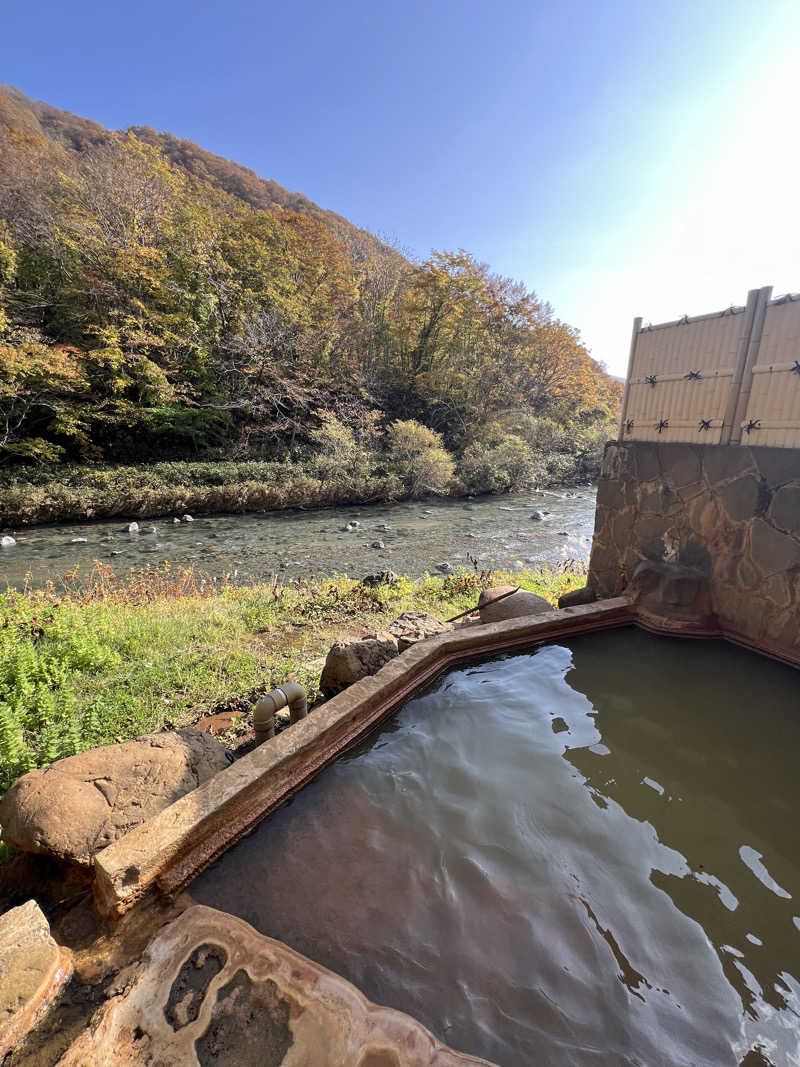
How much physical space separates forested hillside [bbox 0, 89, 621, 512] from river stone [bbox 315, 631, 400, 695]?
12.9 m

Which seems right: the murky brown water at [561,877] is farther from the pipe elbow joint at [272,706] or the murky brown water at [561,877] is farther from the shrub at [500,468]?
the shrub at [500,468]

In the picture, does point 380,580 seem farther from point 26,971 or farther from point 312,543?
point 26,971

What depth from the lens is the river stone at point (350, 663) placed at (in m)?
3.43

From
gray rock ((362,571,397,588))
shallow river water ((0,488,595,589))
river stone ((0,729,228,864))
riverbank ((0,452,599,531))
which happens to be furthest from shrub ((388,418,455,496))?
river stone ((0,729,228,864))

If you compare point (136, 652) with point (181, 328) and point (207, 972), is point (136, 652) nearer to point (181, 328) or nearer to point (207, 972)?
point (207, 972)

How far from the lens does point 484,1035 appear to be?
1423 millimetres

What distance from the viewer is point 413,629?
164 inches

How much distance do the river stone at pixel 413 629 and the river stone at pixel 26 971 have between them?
2641mm

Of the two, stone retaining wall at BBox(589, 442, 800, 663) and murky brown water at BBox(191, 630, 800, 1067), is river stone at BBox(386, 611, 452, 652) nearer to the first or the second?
murky brown water at BBox(191, 630, 800, 1067)

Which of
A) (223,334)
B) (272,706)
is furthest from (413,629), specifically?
(223,334)

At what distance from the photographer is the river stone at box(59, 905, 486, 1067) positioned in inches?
52.2

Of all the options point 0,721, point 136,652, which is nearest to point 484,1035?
point 0,721

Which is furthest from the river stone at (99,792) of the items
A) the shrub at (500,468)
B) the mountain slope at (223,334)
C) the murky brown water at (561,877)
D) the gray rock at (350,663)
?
the shrub at (500,468)

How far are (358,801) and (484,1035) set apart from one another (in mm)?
1077
